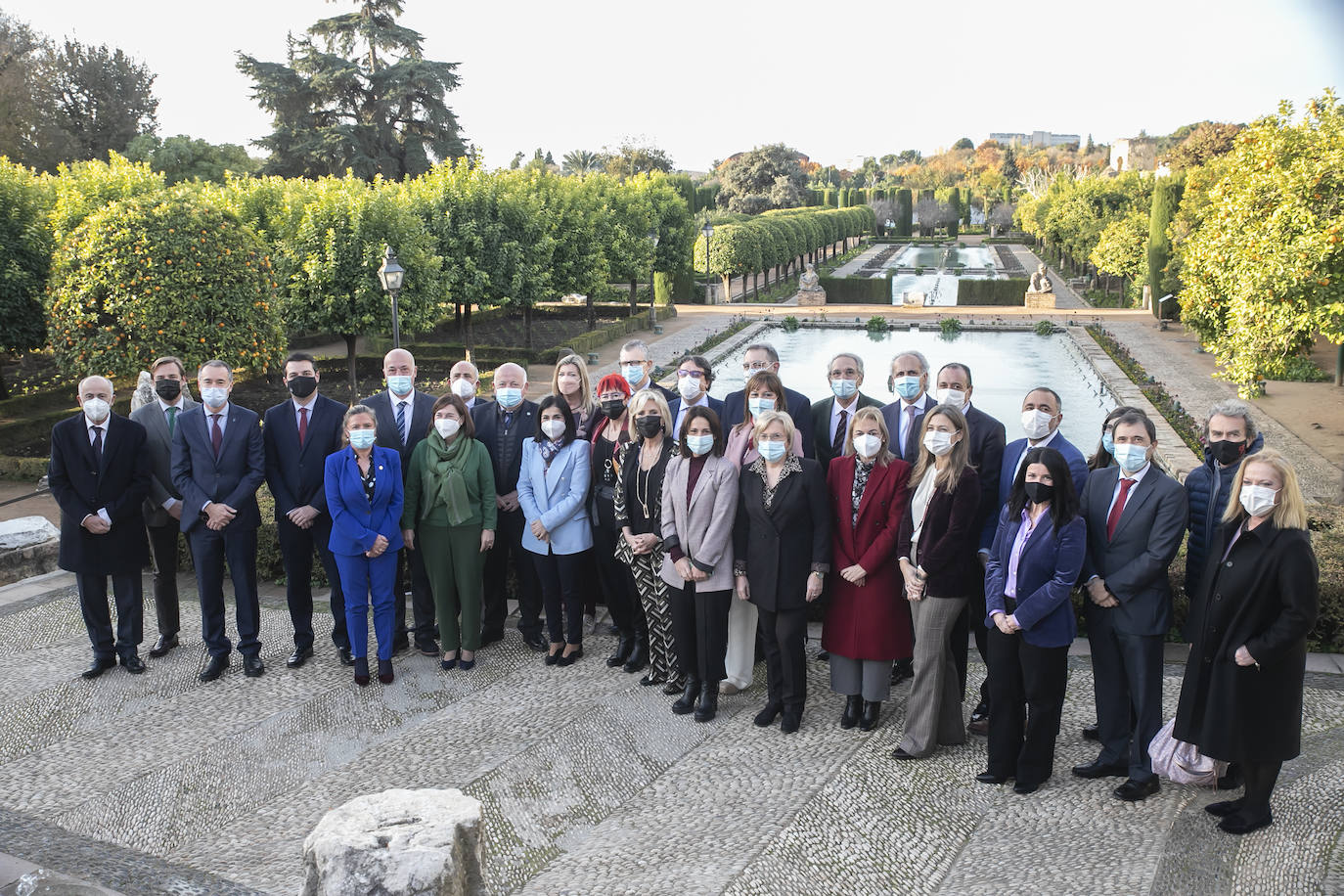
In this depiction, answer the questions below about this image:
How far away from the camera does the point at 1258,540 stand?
452 cm

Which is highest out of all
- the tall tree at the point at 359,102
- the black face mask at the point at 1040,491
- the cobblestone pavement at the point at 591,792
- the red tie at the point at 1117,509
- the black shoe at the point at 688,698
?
the tall tree at the point at 359,102

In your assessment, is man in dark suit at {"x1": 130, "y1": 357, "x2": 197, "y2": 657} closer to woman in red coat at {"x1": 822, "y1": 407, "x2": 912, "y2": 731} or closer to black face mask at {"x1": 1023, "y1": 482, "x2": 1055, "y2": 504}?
woman in red coat at {"x1": 822, "y1": 407, "x2": 912, "y2": 731}

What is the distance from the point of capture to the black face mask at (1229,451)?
502 cm

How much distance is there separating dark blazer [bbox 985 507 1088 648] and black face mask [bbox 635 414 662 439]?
90.5 inches

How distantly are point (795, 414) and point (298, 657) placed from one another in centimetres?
370

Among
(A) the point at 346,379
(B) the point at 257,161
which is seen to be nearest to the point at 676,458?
(A) the point at 346,379

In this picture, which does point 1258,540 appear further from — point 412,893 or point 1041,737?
point 412,893

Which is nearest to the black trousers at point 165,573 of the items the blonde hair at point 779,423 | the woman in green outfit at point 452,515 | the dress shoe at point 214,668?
the dress shoe at point 214,668

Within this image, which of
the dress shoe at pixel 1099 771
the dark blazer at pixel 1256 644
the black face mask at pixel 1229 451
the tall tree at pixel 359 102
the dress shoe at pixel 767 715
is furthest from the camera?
the tall tree at pixel 359 102

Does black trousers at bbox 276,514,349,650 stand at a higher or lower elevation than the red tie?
lower

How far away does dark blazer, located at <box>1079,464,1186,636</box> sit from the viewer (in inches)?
194

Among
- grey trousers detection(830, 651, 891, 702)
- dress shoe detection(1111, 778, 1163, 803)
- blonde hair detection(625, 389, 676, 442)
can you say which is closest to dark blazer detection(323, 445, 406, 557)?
blonde hair detection(625, 389, 676, 442)

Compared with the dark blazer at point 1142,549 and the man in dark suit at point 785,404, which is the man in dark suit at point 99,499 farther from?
the dark blazer at point 1142,549

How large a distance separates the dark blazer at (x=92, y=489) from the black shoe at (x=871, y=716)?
4795 millimetres
